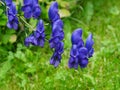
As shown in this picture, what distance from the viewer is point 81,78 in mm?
2877

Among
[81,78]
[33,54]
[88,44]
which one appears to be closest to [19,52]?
[33,54]

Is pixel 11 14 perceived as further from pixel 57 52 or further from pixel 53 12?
pixel 57 52

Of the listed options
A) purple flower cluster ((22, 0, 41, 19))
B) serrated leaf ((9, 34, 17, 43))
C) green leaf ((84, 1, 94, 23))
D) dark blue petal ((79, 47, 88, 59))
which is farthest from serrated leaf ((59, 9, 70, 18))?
dark blue petal ((79, 47, 88, 59))

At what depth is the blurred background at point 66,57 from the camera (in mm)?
2852

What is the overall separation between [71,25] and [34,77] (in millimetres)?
789

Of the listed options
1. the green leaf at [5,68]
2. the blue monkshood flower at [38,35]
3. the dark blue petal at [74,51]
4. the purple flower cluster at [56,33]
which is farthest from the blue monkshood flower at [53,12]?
the green leaf at [5,68]

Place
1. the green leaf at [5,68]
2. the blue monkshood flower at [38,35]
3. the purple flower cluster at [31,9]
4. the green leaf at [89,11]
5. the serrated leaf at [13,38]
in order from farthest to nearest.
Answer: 1. the green leaf at [89,11]
2. the serrated leaf at [13,38]
3. the green leaf at [5,68]
4. the purple flower cluster at [31,9]
5. the blue monkshood flower at [38,35]

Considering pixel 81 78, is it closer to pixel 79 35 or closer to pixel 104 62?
pixel 104 62

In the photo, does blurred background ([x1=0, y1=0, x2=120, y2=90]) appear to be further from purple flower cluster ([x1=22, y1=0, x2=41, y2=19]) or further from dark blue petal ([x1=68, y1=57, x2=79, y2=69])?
dark blue petal ([x1=68, y1=57, x2=79, y2=69])

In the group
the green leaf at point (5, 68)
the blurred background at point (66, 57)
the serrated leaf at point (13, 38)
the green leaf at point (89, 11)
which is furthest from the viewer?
the green leaf at point (89, 11)

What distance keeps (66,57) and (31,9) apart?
759 mm

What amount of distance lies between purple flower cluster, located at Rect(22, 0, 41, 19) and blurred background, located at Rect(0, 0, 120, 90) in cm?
6

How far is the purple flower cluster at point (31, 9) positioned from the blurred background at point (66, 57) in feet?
0.19

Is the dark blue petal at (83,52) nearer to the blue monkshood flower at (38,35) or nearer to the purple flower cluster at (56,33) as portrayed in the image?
the purple flower cluster at (56,33)
